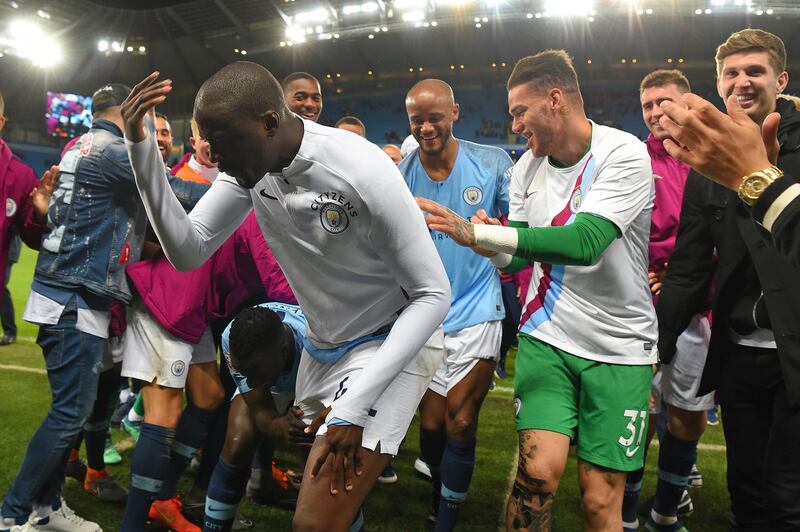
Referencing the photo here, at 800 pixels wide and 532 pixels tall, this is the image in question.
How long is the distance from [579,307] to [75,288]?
7.47 feet

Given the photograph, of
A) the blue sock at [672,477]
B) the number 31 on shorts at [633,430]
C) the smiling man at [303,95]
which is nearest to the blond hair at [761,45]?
the number 31 on shorts at [633,430]

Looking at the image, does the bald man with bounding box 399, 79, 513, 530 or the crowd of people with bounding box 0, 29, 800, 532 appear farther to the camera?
the bald man with bounding box 399, 79, 513, 530

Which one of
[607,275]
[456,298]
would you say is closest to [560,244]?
[607,275]

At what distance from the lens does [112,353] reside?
3.60 meters

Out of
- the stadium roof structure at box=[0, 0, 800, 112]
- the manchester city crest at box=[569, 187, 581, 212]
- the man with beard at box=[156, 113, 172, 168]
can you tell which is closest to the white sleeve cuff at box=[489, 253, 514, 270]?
the manchester city crest at box=[569, 187, 581, 212]

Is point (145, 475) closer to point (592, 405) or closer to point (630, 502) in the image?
point (592, 405)

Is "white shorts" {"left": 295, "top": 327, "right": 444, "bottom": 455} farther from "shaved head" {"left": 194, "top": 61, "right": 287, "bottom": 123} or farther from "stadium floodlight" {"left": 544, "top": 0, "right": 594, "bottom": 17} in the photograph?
"stadium floodlight" {"left": 544, "top": 0, "right": 594, "bottom": 17}

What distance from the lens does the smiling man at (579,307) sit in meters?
2.43

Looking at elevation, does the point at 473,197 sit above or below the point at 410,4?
below

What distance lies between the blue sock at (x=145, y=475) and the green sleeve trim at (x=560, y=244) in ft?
6.43

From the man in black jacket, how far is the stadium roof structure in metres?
20.2

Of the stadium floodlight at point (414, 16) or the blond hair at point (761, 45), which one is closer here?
the blond hair at point (761, 45)

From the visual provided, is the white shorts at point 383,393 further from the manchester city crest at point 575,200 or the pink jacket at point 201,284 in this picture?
the pink jacket at point 201,284

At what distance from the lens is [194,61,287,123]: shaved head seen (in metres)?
1.74
